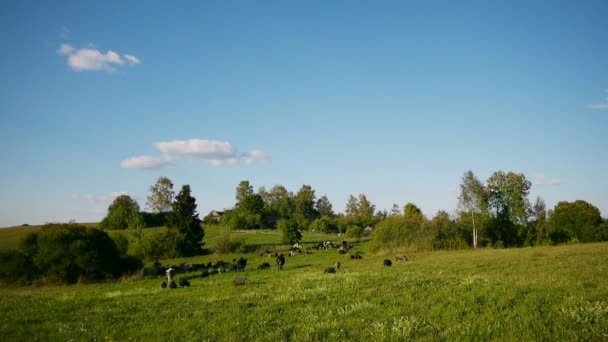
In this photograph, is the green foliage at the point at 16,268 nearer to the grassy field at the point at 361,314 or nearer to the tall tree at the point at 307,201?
the grassy field at the point at 361,314

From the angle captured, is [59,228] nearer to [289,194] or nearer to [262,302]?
[262,302]

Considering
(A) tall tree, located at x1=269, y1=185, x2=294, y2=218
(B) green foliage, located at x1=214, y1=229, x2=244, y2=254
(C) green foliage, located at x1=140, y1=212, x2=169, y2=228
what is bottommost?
(B) green foliage, located at x1=214, y1=229, x2=244, y2=254

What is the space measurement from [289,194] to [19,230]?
105042 mm

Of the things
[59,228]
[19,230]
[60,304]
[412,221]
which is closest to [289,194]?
[19,230]

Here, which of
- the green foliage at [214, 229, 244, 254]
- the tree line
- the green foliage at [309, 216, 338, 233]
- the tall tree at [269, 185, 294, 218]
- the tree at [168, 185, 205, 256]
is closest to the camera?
the tree line

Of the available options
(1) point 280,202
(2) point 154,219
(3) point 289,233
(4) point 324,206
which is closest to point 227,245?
(3) point 289,233

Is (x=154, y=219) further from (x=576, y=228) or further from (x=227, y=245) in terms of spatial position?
(x=576, y=228)

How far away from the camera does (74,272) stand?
3403 centimetres

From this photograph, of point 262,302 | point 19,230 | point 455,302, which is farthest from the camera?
point 19,230

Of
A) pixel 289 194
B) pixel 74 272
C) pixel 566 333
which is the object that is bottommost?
pixel 74 272

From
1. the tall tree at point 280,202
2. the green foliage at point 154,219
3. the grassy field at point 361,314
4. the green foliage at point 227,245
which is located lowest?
the green foliage at point 227,245

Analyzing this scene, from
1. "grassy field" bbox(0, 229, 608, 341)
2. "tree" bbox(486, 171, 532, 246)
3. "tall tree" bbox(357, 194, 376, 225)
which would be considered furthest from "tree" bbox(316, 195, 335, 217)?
"grassy field" bbox(0, 229, 608, 341)

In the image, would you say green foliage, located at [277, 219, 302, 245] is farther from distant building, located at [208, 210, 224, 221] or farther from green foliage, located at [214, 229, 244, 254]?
distant building, located at [208, 210, 224, 221]

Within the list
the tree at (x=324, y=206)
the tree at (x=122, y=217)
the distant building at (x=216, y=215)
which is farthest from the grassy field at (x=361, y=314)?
the tree at (x=324, y=206)
